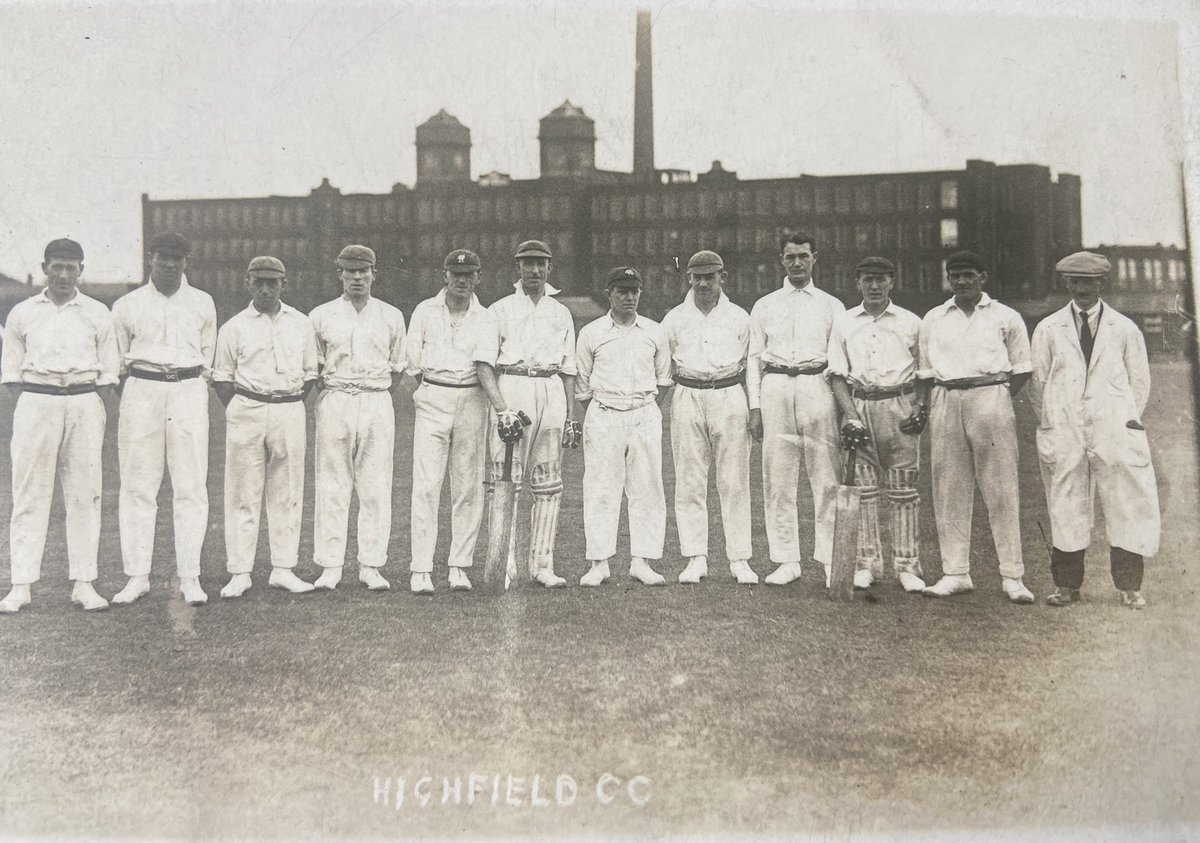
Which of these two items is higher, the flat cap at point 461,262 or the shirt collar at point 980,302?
the flat cap at point 461,262

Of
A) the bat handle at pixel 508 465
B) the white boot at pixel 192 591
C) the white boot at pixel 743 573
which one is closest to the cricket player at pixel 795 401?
the white boot at pixel 743 573

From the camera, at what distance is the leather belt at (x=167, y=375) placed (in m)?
3.95

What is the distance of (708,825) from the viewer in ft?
10.4

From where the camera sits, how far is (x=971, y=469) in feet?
13.0

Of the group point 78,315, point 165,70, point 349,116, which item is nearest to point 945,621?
point 349,116

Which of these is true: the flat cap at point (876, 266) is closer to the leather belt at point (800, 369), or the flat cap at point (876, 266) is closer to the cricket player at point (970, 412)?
the cricket player at point (970, 412)

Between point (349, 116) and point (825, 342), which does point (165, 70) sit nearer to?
point (349, 116)

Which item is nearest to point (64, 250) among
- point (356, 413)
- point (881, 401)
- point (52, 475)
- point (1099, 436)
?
point (52, 475)

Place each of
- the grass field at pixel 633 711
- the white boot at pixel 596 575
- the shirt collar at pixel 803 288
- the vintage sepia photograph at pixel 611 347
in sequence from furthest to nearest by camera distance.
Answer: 1. the shirt collar at pixel 803 288
2. the white boot at pixel 596 575
3. the vintage sepia photograph at pixel 611 347
4. the grass field at pixel 633 711

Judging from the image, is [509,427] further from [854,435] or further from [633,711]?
[854,435]

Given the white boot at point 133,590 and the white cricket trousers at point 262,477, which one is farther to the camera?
the white cricket trousers at point 262,477

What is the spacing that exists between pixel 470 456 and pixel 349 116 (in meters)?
1.76

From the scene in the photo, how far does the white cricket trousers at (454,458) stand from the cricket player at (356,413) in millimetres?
156

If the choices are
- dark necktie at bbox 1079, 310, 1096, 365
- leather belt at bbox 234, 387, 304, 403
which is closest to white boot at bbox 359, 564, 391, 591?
leather belt at bbox 234, 387, 304, 403
